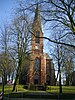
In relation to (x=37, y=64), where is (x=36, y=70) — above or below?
below

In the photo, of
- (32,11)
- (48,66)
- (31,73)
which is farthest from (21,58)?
(48,66)

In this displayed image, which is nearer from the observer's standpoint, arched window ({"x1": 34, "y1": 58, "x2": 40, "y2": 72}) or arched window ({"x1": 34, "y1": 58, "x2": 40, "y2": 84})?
arched window ({"x1": 34, "y1": 58, "x2": 40, "y2": 84})

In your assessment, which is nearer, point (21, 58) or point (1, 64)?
point (21, 58)

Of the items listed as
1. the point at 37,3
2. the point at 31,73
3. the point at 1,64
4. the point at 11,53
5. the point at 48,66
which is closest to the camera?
the point at 37,3

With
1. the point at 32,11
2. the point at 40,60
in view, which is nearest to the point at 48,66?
the point at 40,60

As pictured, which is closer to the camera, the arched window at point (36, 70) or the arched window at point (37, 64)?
the arched window at point (36, 70)

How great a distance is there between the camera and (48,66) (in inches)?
3388

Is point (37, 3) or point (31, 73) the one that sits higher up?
point (37, 3)

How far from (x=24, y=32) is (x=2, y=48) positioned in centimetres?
521

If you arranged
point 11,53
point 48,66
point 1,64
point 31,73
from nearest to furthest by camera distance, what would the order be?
point 11,53 < point 1,64 < point 31,73 < point 48,66

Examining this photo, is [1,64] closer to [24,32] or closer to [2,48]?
[2,48]

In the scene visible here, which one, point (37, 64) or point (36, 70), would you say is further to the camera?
point (37, 64)

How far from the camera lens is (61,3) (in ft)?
70.4

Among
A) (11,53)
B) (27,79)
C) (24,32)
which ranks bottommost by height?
(27,79)
